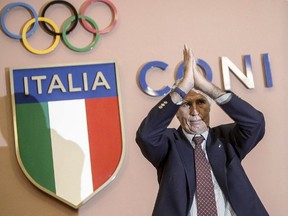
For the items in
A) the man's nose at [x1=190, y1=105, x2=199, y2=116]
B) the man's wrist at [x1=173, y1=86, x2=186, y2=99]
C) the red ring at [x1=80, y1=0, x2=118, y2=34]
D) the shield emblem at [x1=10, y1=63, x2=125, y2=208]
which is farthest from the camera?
the red ring at [x1=80, y1=0, x2=118, y2=34]

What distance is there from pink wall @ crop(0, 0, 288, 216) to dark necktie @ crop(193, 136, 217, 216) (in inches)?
31.5

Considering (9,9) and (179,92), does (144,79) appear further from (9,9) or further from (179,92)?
(179,92)

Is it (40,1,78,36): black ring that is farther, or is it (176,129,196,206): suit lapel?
(40,1,78,36): black ring

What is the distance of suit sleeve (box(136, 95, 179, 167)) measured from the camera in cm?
157

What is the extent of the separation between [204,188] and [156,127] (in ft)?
0.78

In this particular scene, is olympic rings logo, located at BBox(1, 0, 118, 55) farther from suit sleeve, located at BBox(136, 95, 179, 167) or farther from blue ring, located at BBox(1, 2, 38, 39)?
suit sleeve, located at BBox(136, 95, 179, 167)

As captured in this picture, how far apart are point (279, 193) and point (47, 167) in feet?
3.55

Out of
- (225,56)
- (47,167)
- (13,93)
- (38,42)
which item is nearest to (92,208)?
(47,167)

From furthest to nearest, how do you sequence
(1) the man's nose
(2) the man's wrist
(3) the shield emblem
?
(3) the shield emblem, (1) the man's nose, (2) the man's wrist

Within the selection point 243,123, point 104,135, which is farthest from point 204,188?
point 104,135

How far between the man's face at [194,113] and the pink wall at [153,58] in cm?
72

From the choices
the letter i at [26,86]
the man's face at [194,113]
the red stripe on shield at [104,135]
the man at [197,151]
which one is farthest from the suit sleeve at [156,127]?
the letter i at [26,86]

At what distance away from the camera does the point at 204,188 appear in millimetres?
1629

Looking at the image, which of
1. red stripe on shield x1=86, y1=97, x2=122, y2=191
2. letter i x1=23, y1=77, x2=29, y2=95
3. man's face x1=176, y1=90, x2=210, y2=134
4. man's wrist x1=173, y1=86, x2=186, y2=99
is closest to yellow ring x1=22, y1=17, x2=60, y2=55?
letter i x1=23, y1=77, x2=29, y2=95
